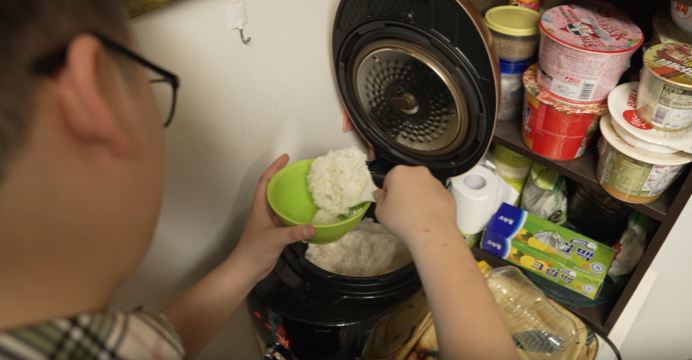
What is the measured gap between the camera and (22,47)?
30 centimetres

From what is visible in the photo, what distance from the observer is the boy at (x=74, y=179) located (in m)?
0.31

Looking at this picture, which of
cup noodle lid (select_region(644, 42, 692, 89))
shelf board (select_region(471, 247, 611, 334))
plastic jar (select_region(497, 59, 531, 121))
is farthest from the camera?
shelf board (select_region(471, 247, 611, 334))

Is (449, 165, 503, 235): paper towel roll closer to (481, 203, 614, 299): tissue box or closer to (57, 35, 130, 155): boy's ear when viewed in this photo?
(481, 203, 614, 299): tissue box

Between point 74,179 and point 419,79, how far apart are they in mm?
573

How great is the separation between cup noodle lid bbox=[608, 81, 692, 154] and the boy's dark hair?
→ 0.71 metres

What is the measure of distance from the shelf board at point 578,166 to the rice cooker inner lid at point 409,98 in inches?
6.5

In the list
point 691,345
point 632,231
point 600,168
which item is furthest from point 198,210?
point 691,345

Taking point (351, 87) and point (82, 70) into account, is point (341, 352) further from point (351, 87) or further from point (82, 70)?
point (82, 70)

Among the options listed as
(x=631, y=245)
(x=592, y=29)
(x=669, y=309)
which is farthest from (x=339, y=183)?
(x=669, y=309)

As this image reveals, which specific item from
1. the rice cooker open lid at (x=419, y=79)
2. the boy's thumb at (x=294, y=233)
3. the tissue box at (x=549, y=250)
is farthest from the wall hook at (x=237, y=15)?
the tissue box at (x=549, y=250)

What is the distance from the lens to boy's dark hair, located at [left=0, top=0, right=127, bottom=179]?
0.29 meters

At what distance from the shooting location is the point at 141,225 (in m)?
0.40

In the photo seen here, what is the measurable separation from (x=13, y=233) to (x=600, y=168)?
807 millimetres

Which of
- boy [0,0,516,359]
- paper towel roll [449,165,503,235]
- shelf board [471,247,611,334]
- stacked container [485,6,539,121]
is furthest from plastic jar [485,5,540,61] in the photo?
boy [0,0,516,359]
